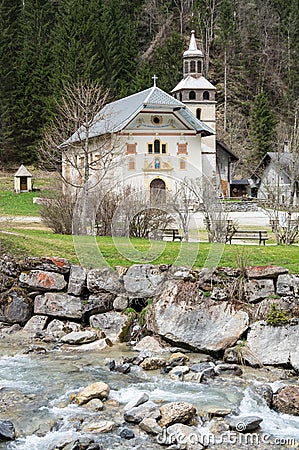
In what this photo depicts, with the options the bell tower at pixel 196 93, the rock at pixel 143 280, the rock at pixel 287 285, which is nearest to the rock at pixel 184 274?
the rock at pixel 143 280

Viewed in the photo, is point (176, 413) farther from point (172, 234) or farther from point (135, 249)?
point (172, 234)

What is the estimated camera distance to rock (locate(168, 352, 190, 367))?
11578mm

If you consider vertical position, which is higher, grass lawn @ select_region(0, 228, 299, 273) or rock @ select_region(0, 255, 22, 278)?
grass lawn @ select_region(0, 228, 299, 273)

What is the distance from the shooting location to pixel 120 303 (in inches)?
539

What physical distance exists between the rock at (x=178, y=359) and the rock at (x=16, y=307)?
4072 millimetres

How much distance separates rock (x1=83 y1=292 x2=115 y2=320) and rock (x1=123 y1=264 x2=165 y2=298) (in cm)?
52

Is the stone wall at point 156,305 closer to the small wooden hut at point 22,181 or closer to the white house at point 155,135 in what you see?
the white house at point 155,135

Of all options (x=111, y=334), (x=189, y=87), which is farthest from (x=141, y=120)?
(x=111, y=334)

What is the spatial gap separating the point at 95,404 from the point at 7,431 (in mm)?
1609

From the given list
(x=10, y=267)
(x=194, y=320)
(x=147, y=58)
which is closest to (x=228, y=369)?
(x=194, y=320)

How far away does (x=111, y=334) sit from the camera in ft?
43.4

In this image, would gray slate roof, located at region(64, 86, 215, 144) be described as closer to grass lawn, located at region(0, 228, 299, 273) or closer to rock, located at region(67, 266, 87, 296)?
grass lawn, located at region(0, 228, 299, 273)

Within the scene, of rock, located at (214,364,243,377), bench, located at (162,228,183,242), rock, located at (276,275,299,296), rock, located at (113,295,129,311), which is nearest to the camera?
rock, located at (214,364,243,377)

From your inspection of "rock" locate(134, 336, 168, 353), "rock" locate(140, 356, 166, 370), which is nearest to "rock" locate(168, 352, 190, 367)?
"rock" locate(140, 356, 166, 370)
